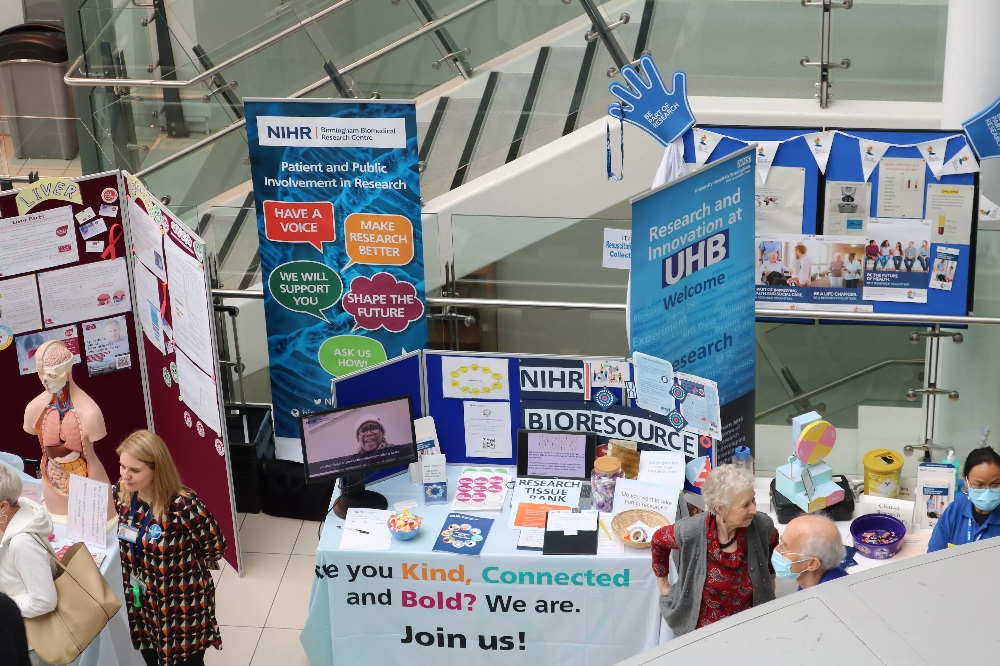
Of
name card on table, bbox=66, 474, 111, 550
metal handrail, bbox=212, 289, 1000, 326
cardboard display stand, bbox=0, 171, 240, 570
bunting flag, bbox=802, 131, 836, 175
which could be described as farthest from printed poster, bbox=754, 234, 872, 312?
name card on table, bbox=66, 474, 111, 550

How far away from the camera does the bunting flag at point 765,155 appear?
6.45m

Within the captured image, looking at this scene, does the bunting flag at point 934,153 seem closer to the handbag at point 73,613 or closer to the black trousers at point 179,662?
the black trousers at point 179,662

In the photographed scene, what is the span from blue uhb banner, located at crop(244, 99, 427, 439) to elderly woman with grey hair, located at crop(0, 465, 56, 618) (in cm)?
214

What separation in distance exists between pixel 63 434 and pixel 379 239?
5.89ft

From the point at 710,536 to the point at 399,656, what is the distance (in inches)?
64.0

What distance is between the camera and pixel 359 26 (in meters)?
7.72

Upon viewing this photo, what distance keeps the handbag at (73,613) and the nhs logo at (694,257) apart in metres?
2.63

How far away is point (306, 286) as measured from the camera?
6.43m

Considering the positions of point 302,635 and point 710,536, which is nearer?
point 710,536

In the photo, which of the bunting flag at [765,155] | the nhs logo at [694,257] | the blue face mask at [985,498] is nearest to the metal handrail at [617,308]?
the bunting flag at [765,155]

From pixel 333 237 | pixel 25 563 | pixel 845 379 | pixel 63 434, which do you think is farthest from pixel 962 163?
pixel 25 563

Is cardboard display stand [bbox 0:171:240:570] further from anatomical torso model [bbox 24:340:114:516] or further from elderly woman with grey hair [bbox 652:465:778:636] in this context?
elderly woman with grey hair [bbox 652:465:778:636]

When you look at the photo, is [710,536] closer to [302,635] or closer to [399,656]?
[399,656]

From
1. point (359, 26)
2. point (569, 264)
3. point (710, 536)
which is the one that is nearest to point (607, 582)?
point (710, 536)
